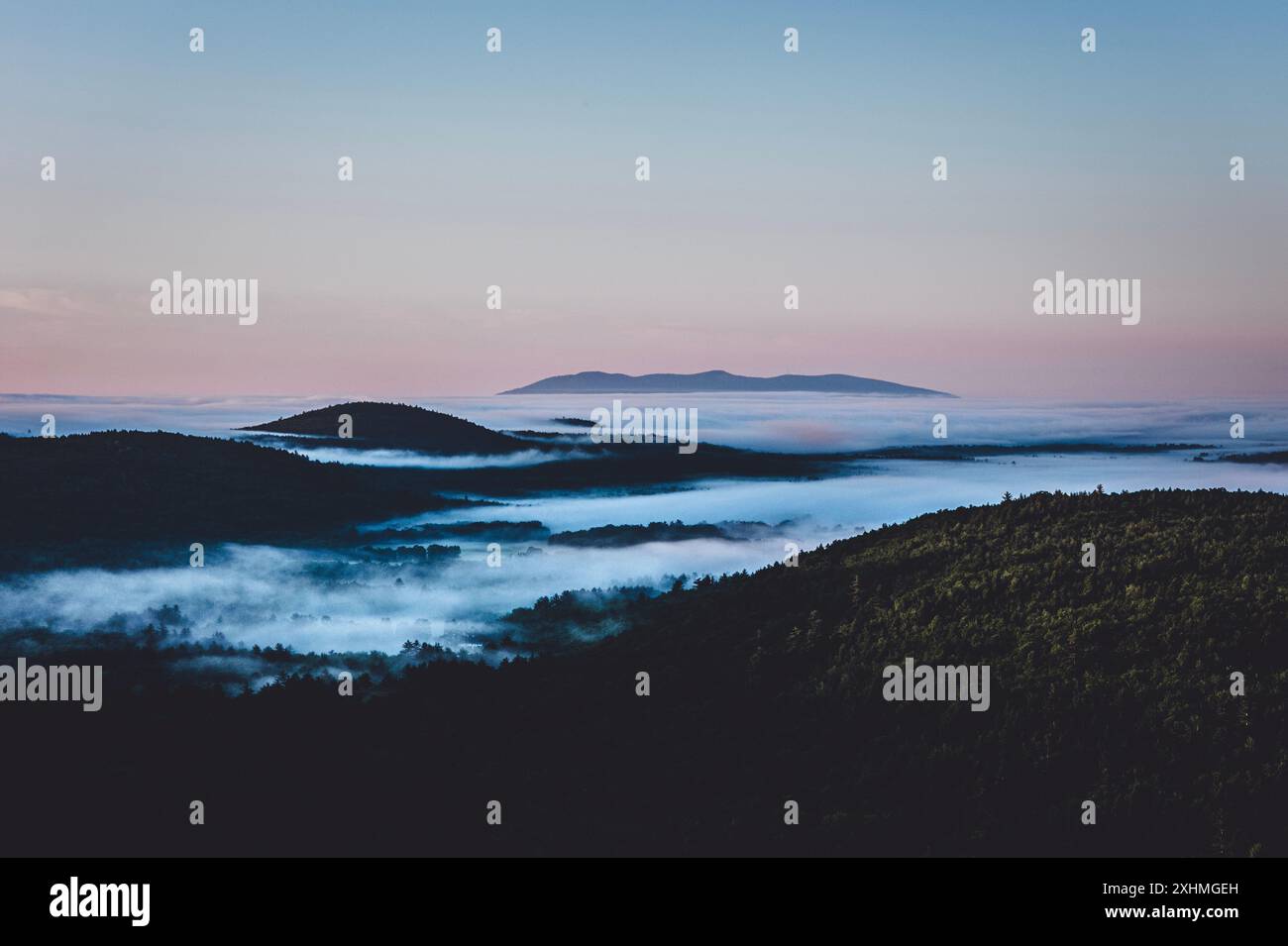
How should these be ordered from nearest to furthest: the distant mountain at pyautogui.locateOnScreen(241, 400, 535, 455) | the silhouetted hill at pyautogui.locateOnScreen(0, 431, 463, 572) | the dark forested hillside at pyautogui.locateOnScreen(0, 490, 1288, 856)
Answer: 1. the dark forested hillside at pyautogui.locateOnScreen(0, 490, 1288, 856)
2. the silhouetted hill at pyautogui.locateOnScreen(0, 431, 463, 572)
3. the distant mountain at pyautogui.locateOnScreen(241, 400, 535, 455)

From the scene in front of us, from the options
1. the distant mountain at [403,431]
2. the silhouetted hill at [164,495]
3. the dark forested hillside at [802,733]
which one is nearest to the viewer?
the dark forested hillside at [802,733]

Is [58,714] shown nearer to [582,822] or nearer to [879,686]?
[582,822]

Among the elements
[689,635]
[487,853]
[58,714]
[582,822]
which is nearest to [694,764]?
[582,822]

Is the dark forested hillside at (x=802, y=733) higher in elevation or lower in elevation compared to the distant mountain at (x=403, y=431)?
lower

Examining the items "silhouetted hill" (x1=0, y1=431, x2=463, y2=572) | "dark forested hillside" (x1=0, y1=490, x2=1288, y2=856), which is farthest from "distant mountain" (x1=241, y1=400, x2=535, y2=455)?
"dark forested hillside" (x1=0, y1=490, x2=1288, y2=856)

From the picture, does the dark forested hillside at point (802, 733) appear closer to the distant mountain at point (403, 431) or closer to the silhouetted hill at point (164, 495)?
the silhouetted hill at point (164, 495)

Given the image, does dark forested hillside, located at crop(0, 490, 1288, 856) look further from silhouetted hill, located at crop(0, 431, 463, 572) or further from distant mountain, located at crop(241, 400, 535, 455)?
distant mountain, located at crop(241, 400, 535, 455)

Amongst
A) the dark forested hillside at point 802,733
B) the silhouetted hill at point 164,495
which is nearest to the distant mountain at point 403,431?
the silhouetted hill at point 164,495
